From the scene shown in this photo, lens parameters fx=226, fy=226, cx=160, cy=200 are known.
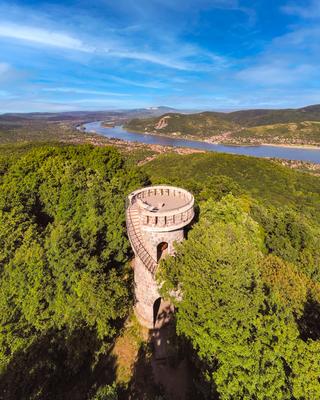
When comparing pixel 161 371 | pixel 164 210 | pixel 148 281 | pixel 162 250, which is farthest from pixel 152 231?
pixel 161 371

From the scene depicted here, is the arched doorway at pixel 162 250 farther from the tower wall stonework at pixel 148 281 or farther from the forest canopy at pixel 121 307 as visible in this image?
the forest canopy at pixel 121 307

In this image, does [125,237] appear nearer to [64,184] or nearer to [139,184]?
[64,184]

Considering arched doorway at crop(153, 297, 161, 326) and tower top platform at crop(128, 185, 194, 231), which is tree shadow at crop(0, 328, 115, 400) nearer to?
arched doorway at crop(153, 297, 161, 326)

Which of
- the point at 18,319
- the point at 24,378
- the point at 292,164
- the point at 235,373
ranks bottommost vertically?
the point at 292,164

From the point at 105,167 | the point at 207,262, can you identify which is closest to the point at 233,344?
the point at 207,262

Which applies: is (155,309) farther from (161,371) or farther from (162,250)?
(162,250)

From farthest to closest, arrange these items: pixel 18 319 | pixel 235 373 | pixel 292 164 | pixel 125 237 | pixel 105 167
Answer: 1. pixel 292 164
2. pixel 105 167
3. pixel 125 237
4. pixel 18 319
5. pixel 235 373

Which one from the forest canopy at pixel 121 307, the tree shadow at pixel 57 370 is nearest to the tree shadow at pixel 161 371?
the forest canopy at pixel 121 307

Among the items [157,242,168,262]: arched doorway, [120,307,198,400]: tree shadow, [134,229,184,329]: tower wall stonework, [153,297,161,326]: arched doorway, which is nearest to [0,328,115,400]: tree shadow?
[120,307,198,400]: tree shadow
